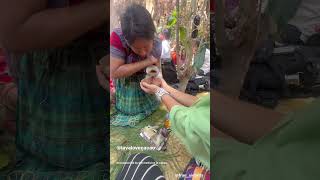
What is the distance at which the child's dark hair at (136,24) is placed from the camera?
1.90 metres

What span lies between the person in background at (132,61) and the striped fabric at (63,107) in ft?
0.25

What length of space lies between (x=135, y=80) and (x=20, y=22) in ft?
1.71

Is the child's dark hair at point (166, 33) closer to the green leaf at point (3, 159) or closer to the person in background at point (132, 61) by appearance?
the person in background at point (132, 61)

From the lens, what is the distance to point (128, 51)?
193 cm

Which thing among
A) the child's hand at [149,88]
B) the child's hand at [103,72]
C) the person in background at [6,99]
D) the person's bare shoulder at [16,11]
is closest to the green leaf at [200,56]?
the child's hand at [149,88]

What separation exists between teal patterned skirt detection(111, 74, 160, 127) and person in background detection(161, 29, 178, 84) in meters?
0.10

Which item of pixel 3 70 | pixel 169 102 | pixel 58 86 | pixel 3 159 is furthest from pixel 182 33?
pixel 3 159

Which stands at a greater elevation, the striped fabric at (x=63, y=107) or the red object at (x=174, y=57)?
the red object at (x=174, y=57)

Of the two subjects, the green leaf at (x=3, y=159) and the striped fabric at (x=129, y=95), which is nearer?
the striped fabric at (x=129, y=95)

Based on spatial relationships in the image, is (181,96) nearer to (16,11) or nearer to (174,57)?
(174,57)

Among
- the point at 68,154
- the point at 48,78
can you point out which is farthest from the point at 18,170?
the point at 48,78

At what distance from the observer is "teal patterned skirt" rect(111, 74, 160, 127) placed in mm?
1950

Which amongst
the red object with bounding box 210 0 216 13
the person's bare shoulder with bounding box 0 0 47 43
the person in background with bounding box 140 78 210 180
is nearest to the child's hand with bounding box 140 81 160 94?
the person in background with bounding box 140 78 210 180

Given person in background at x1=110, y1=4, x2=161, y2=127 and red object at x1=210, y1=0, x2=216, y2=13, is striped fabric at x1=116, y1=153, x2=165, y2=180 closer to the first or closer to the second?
person in background at x1=110, y1=4, x2=161, y2=127
